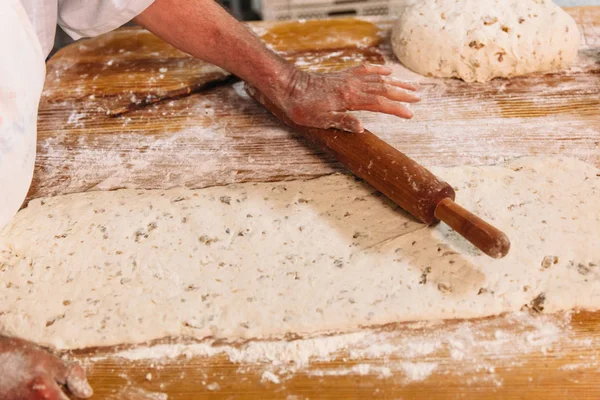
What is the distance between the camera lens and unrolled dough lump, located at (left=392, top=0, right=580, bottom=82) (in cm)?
181

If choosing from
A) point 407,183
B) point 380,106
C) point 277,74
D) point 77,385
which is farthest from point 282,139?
point 77,385

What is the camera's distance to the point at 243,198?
149 centimetres

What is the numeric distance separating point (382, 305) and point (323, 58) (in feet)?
3.72

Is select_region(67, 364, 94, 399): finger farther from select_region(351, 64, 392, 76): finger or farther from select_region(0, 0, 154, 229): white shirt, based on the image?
select_region(351, 64, 392, 76): finger

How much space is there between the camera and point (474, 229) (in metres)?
1.22

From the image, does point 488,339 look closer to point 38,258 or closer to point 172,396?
point 172,396

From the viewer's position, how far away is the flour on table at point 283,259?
121 cm

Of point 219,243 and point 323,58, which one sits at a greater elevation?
point 323,58

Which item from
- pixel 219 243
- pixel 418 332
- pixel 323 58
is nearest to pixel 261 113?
pixel 323 58

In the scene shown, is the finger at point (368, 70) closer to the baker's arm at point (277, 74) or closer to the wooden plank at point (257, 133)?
the baker's arm at point (277, 74)

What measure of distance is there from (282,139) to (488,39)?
751mm

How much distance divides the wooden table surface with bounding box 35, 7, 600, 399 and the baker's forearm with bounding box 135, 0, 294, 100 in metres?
0.17

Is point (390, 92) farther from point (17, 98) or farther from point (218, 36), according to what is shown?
point (17, 98)

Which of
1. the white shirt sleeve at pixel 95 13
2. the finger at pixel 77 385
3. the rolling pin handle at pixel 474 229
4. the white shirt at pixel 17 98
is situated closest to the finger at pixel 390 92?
the rolling pin handle at pixel 474 229
